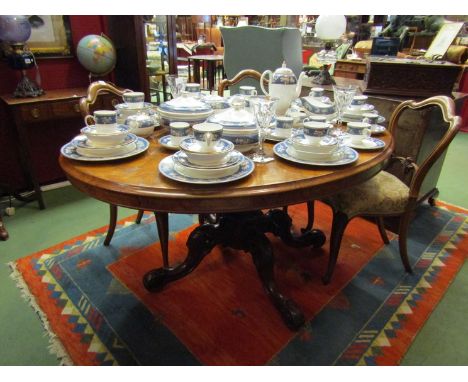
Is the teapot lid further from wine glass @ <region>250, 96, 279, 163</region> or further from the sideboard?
the sideboard

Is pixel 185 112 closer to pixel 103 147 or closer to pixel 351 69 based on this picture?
pixel 103 147

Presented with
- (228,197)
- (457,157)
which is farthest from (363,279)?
(457,157)

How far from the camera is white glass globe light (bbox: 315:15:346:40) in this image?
8.22 feet

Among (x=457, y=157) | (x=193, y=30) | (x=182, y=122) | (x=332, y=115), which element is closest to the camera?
(x=182, y=122)

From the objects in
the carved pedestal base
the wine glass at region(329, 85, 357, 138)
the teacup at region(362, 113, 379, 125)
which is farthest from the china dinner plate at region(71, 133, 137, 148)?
the teacup at region(362, 113, 379, 125)

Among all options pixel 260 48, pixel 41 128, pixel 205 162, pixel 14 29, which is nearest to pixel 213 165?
pixel 205 162

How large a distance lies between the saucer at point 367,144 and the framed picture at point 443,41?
4.78 ft

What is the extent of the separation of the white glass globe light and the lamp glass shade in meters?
2.09

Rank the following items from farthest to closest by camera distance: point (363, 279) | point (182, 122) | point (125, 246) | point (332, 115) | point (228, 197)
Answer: point (125, 246), point (363, 279), point (332, 115), point (182, 122), point (228, 197)

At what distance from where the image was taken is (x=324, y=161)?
1138 mm

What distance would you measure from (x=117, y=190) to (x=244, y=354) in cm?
86

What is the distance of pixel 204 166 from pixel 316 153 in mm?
403

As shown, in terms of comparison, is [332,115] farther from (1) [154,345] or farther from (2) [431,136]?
(1) [154,345]

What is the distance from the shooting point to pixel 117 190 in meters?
0.95
